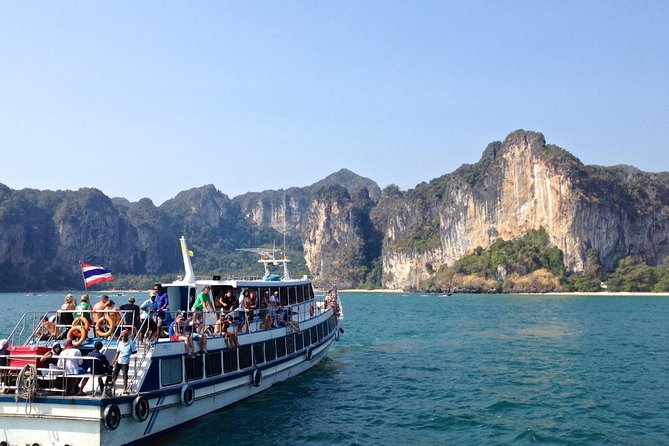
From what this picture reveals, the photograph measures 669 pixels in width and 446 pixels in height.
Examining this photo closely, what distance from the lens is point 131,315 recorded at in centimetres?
1670

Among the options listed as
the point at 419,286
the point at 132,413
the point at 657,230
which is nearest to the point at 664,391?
the point at 132,413

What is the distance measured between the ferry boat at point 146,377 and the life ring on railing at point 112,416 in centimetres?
2

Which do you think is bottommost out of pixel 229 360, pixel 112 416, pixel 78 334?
pixel 112 416

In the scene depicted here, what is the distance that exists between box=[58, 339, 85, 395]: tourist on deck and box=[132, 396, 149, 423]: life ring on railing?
134 centimetres

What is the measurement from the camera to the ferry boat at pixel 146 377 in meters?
13.8

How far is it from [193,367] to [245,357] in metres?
2.99

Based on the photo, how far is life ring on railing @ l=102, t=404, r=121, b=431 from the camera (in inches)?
542

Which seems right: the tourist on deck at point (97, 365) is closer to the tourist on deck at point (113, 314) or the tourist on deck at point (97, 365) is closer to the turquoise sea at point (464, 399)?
the tourist on deck at point (113, 314)

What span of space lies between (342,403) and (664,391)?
38.8 feet

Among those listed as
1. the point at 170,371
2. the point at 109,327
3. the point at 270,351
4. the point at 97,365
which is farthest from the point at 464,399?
the point at 97,365

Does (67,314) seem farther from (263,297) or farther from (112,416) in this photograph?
(263,297)

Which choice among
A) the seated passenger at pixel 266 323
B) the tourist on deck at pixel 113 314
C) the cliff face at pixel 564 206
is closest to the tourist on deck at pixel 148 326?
the tourist on deck at pixel 113 314

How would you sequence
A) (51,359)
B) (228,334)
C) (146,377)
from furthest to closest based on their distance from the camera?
1. (228,334)
2. (146,377)
3. (51,359)

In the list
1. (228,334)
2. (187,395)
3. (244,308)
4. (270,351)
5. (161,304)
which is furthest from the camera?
(270,351)
